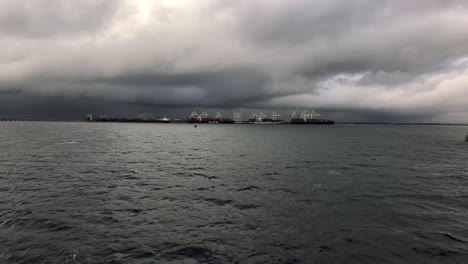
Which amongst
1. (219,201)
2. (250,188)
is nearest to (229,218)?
(219,201)

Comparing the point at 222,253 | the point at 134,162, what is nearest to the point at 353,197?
the point at 222,253

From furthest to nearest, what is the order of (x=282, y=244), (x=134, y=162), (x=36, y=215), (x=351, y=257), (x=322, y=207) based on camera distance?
(x=134, y=162) < (x=322, y=207) < (x=36, y=215) < (x=282, y=244) < (x=351, y=257)

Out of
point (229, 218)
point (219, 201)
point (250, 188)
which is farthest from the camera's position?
point (250, 188)

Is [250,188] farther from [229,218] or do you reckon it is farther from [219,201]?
[229,218]

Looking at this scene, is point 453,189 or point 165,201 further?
point 453,189

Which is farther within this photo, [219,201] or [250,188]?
[250,188]

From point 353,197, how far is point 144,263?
19.5 metres

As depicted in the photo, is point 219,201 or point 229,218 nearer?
point 229,218

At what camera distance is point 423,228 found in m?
18.8

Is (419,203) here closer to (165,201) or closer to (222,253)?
(222,253)

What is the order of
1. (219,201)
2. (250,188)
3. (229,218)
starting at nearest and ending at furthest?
(229,218)
(219,201)
(250,188)

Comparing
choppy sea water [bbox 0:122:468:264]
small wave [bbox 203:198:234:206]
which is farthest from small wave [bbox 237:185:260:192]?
small wave [bbox 203:198:234:206]

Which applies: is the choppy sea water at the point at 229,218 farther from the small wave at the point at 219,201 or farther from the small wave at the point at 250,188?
the small wave at the point at 219,201

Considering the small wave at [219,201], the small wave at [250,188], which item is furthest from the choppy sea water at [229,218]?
the small wave at [219,201]
